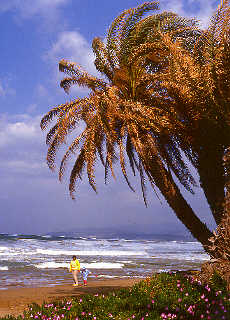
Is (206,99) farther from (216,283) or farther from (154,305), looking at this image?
(154,305)

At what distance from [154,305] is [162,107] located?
5.34 metres

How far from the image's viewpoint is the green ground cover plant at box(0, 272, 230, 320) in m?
8.27

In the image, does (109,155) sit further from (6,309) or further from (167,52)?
(6,309)

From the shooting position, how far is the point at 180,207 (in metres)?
10.7

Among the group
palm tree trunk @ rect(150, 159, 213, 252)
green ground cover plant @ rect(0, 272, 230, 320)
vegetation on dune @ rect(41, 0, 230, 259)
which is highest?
vegetation on dune @ rect(41, 0, 230, 259)

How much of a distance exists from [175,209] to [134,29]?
213 inches

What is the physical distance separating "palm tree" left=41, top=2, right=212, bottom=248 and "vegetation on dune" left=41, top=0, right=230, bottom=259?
1.1 inches

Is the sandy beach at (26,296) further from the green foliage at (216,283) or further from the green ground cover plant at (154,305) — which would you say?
the green foliage at (216,283)

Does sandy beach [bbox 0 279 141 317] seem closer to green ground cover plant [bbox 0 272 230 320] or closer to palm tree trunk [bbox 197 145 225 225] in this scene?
green ground cover plant [bbox 0 272 230 320]

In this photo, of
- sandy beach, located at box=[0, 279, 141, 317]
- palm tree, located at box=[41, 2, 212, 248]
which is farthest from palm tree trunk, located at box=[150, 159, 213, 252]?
sandy beach, located at box=[0, 279, 141, 317]

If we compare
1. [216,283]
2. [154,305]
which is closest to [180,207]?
[216,283]

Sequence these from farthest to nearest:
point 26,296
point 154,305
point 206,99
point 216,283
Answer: point 26,296 < point 206,99 < point 216,283 < point 154,305

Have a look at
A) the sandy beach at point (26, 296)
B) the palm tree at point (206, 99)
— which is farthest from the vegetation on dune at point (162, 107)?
the sandy beach at point (26, 296)

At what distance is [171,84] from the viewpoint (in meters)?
10.5
